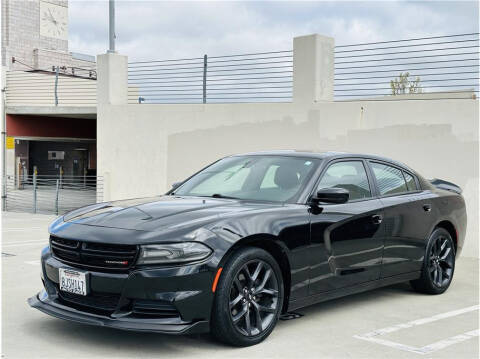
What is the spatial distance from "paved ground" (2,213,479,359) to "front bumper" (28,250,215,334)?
28 cm

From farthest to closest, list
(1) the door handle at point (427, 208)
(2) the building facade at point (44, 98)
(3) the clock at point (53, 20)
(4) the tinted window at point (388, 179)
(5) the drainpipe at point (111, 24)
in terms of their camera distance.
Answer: (3) the clock at point (53, 20) → (2) the building facade at point (44, 98) → (5) the drainpipe at point (111, 24) → (1) the door handle at point (427, 208) → (4) the tinted window at point (388, 179)

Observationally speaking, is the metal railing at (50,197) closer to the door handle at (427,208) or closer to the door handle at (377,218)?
the door handle at (427,208)

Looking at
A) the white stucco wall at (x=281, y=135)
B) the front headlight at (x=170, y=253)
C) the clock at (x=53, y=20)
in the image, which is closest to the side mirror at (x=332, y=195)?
the front headlight at (x=170, y=253)

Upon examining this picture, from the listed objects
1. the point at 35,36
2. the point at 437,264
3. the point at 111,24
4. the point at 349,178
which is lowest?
Answer: the point at 437,264

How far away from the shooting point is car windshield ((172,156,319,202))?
19.1 feet

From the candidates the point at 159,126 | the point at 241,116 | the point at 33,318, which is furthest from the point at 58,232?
the point at 159,126

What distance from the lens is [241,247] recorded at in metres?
4.93

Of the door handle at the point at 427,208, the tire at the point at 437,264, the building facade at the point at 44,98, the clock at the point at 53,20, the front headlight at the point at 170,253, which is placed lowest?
the tire at the point at 437,264

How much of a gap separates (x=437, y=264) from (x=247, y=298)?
310 centimetres

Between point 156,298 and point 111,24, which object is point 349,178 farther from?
point 111,24

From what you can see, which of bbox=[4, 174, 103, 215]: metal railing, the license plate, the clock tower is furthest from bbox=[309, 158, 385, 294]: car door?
the clock tower

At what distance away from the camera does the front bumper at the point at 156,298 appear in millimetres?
4523

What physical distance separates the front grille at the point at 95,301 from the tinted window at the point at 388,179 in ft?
10.0

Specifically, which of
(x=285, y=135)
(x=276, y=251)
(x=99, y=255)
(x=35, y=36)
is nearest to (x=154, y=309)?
(x=99, y=255)
